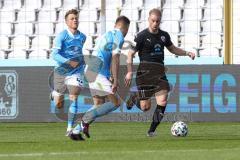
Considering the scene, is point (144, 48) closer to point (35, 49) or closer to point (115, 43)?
point (115, 43)

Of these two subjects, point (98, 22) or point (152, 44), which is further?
point (98, 22)

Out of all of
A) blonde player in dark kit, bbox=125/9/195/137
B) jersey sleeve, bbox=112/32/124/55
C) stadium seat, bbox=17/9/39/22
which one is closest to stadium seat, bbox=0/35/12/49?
stadium seat, bbox=17/9/39/22

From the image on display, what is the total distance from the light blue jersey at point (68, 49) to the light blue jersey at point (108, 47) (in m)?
0.52

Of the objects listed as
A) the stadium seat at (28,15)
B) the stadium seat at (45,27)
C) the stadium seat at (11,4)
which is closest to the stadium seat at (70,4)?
the stadium seat at (45,27)

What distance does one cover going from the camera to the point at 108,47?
11.9 m

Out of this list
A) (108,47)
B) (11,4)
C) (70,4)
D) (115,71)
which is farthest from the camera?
(70,4)

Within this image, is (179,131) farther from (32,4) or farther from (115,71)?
(32,4)

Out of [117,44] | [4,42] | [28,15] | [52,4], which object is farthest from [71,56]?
[28,15]

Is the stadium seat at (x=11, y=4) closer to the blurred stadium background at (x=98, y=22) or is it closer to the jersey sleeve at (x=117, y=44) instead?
the blurred stadium background at (x=98, y=22)

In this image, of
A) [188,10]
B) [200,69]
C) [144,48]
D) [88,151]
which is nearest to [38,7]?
[188,10]

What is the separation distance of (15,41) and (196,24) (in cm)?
665

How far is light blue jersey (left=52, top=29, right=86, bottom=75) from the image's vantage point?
1228 cm

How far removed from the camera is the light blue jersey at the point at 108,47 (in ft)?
38.5

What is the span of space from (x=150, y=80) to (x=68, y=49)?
1.63m
